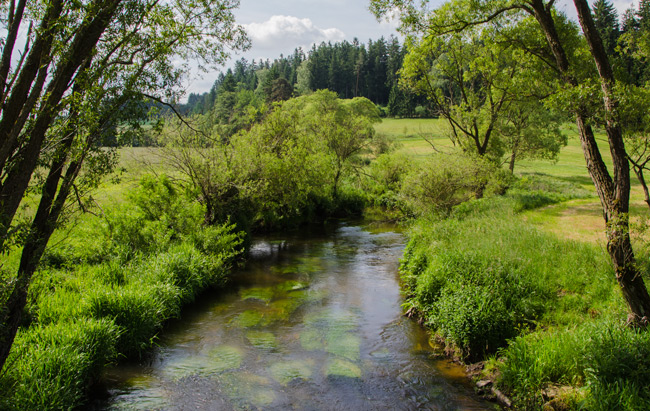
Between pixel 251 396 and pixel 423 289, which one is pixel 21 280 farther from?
pixel 423 289

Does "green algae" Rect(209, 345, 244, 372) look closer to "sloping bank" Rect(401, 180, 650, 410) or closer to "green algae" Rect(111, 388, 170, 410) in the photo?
"green algae" Rect(111, 388, 170, 410)

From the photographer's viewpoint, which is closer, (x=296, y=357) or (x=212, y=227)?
(x=296, y=357)

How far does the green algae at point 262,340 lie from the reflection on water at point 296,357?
0.09 ft

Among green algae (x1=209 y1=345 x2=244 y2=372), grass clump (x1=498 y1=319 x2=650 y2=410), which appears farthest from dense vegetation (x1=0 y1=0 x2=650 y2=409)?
green algae (x1=209 y1=345 x2=244 y2=372)

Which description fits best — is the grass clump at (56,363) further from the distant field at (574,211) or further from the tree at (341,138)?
the tree at (341,138)

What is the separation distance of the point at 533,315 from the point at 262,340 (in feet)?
21.7

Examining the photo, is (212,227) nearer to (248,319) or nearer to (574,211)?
(248,319)

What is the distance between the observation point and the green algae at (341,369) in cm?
908

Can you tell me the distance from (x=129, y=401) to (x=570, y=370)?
26.6 ft

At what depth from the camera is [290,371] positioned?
9.15 m

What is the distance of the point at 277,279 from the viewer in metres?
16.1

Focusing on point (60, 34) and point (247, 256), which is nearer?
point (60, 34)

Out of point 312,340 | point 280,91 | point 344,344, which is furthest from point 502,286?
point 280,91

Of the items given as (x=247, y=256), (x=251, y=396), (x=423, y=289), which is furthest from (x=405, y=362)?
(x=247, y=256)
